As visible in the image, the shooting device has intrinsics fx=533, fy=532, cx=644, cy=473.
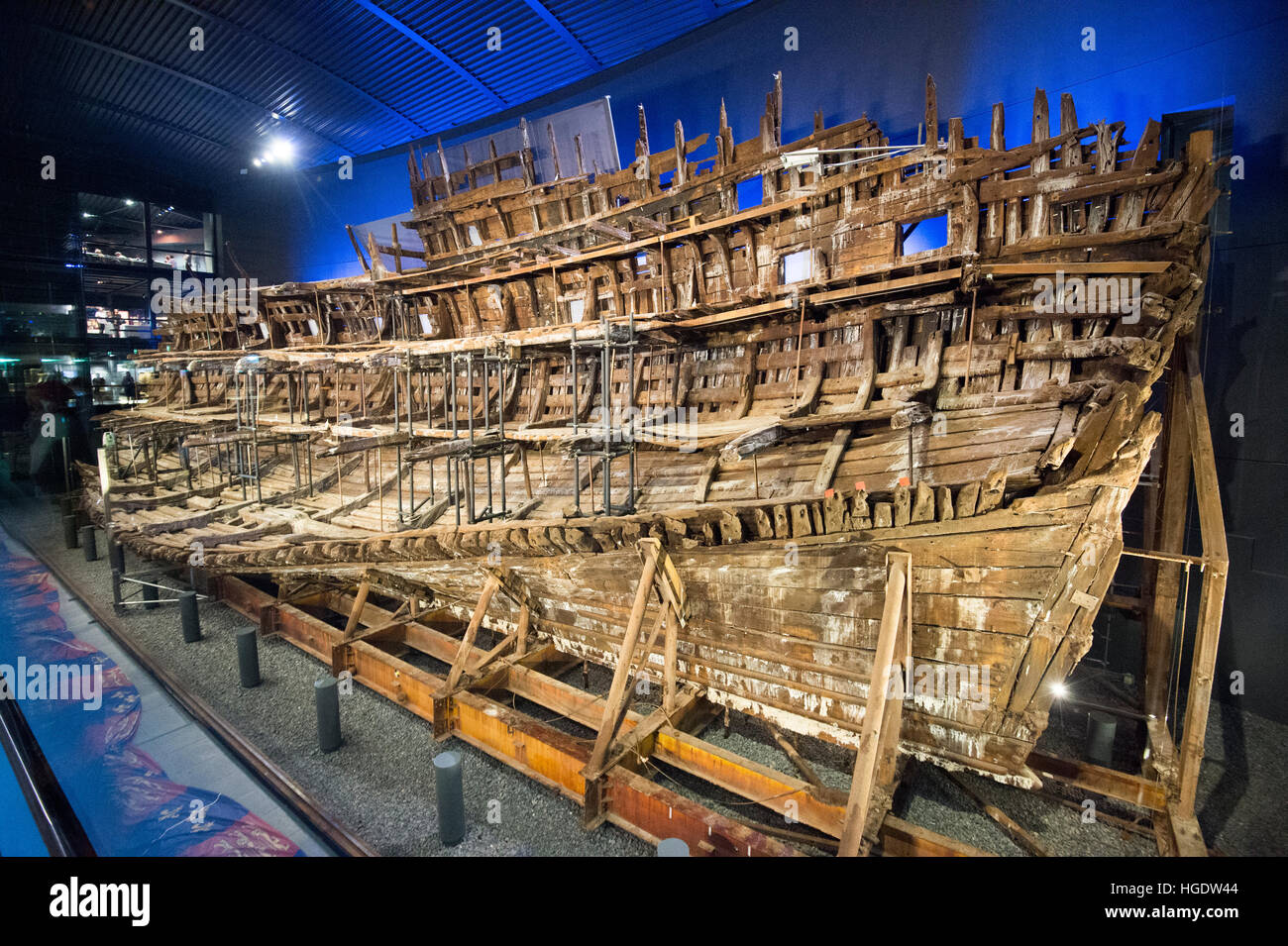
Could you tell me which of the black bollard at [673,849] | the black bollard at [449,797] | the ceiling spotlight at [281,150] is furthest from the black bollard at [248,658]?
the ceiling spotlight at [281,150]

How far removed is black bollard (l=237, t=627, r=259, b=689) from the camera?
19.0 feet

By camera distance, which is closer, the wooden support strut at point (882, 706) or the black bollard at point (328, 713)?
the wooden support strut at point (882, 706)

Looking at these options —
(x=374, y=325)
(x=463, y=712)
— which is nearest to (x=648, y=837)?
(x=463, y=712)

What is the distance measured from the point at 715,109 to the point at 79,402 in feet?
36.1

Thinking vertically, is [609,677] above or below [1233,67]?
below

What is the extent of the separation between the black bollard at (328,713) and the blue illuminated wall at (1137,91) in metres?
8.59

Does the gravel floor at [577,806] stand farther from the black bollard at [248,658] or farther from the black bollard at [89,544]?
the black bollard at [89,544]

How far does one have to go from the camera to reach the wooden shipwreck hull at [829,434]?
3416 millimetres

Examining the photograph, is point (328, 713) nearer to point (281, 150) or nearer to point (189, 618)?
point (189, 618)

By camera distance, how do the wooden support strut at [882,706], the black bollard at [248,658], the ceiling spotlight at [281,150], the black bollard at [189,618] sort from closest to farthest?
the wooden support strut at [882,706]
the black bollard at [248,658]
the black bollard at [189,618]
the ceiling spotlight at [281,150]

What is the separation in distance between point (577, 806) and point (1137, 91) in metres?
8.87

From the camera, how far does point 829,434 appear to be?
4.75m
